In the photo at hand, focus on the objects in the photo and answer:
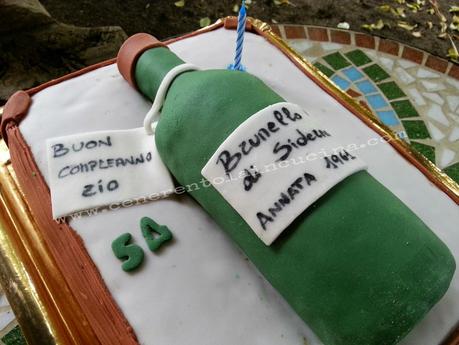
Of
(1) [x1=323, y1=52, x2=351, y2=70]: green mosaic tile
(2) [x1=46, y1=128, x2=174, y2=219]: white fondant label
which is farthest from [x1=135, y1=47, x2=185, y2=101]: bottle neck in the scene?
(1) [x1=323, y1=52, x2=351, y2=70]: green mosaic tile

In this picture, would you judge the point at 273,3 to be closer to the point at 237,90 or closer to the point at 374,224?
the point at 237,90

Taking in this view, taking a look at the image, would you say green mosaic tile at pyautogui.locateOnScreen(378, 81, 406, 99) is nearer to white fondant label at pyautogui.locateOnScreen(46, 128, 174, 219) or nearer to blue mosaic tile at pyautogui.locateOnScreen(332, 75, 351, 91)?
blue mosaic tile at pyautogui.locateOnScreen(332, 75, 351, 91)

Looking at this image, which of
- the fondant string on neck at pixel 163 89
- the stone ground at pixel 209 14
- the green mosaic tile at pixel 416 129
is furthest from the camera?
the stone ground at pixel 209 14

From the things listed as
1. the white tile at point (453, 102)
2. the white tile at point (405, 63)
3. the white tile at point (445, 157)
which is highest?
the white tile at point (405, 63)

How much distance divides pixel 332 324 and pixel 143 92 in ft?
2.42

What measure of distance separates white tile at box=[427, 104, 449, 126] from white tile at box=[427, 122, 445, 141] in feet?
0.14

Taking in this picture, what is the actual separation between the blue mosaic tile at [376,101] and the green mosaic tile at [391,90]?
3 centimetres

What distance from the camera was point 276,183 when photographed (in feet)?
2.78

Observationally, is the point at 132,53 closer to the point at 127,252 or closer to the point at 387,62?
the point at 127,252

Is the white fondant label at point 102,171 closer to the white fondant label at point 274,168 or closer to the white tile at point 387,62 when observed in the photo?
the white fondant label at point 274,168

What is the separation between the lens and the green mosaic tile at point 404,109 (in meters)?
1.89

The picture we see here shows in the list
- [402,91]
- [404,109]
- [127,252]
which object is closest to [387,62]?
[402,91]

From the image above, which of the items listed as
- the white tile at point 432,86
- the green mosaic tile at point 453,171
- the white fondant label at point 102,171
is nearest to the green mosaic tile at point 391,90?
the white tile at point 432,86

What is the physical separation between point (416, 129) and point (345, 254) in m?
1.23
